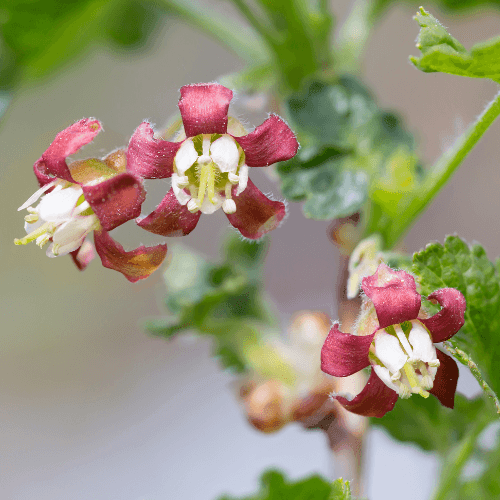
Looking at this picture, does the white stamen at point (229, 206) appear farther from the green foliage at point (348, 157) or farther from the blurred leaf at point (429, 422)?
the blurred leaf at point (429, 422)

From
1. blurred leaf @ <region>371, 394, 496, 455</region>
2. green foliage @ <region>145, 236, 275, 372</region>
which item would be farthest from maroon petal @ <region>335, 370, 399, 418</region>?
green foliage @ <region>145, 236, 275, 372</region>

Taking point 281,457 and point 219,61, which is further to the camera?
point 219,61

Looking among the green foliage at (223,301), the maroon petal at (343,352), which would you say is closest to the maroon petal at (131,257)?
the maroon petal at (343,352)

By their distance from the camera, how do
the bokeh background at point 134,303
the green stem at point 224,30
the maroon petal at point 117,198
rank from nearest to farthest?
the maroon petal at point 117,198, the green stem at point 224,30, the bokeh background at point 134,303

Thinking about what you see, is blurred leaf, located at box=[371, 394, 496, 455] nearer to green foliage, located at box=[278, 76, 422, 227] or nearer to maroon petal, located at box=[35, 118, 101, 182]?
green foliage, located at box=[278, 76, 422, 227]

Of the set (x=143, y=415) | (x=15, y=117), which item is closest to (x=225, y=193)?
(x=143, y=415)

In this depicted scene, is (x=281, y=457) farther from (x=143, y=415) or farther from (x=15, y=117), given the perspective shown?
(x=15, y=117)
